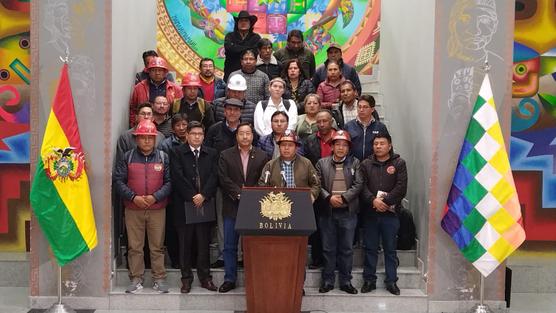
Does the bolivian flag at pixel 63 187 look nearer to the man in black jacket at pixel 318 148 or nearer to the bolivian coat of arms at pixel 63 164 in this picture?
the bolivian coat of arms at pixel 63 164

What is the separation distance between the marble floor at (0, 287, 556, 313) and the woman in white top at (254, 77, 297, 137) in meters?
2.27

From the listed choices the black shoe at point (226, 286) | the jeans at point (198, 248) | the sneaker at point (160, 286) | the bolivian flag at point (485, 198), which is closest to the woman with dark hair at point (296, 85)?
the jeans at point (198, 248)

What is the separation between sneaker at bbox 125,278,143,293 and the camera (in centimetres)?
725

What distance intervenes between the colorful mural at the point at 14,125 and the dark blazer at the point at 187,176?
2.04m

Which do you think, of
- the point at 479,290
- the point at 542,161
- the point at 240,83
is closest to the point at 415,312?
the point at 479,290

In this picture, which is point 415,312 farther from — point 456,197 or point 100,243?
point 100,243

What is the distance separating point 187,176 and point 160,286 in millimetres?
1085

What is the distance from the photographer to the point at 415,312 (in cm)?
727

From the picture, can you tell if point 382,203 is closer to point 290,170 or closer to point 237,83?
point 290,170

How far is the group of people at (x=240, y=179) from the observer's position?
7.14 m

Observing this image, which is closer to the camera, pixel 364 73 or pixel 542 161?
pixel 542 161

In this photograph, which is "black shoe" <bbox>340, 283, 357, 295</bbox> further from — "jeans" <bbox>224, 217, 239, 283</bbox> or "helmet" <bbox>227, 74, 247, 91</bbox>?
"helmet" <bbox>227, 74, 247, 91</bbox>

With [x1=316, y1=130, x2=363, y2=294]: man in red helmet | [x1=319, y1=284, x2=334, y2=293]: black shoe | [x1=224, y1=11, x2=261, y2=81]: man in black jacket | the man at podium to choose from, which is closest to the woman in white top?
the man at podium

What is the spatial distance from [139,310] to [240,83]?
247 centimetres
